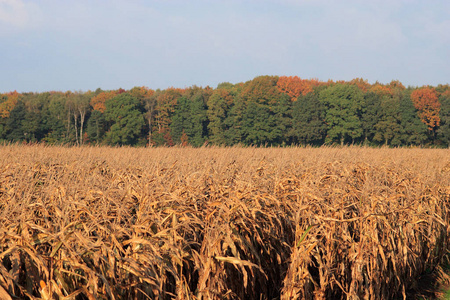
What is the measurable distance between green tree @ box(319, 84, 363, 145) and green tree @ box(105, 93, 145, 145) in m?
23.6

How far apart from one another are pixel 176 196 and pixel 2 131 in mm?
56055

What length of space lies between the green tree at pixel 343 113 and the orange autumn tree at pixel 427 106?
7173 mm

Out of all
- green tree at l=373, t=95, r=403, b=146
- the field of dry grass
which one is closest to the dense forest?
green tree at l=373, t=95, r=403, b=146

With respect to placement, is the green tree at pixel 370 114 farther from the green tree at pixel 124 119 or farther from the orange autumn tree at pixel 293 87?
the green tree at pixel 124 119

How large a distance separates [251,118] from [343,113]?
1127 cm

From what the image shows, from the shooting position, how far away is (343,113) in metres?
51.8

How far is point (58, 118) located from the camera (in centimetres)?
5628

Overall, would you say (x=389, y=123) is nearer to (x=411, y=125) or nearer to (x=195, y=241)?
(x=411, y=125)

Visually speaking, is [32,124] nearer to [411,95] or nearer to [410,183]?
[411,95]

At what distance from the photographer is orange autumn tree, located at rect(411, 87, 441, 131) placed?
5256 centimetres

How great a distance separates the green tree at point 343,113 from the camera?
5100 centimetres

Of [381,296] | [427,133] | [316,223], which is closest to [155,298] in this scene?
[316,223]

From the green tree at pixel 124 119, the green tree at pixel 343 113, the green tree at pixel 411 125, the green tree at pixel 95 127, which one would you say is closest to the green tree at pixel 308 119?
the green tree at pixel 343 113

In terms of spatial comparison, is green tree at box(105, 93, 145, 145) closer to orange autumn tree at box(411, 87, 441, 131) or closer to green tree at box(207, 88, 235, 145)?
green tree at box(207, 88, 235, 145)
